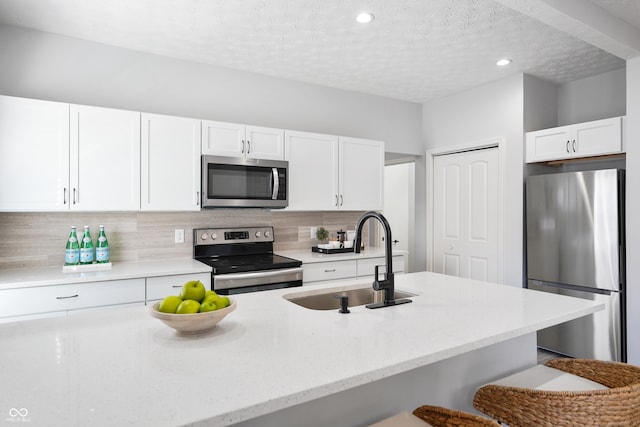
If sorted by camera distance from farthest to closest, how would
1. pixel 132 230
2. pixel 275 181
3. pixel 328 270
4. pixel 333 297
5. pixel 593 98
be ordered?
pixel 593 98, pixel 328 270, pixel 275 181, pixel 132 230, pixel 333 297

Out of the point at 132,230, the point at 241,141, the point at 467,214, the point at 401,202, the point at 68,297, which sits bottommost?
the point at 68,297

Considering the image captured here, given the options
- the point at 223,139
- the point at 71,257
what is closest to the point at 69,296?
the point at 71,257

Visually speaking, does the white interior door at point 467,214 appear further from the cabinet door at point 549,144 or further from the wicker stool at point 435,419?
the wicker stool at point 435,419

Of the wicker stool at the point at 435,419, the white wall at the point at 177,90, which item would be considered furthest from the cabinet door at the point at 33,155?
the wicker stool at the point at 435,419

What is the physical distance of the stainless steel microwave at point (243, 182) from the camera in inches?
119

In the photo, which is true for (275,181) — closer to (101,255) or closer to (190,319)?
(101,255)

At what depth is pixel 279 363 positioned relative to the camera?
1.06 metres

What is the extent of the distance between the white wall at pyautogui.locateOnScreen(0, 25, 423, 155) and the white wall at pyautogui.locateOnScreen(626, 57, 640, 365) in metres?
2.15

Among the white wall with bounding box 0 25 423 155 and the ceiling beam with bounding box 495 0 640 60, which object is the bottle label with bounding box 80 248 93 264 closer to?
the white wall with bounding box 0 25 423 155

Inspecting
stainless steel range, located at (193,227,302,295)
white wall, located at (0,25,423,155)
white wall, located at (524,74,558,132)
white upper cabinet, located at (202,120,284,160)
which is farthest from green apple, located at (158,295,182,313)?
white wall, located at (524,74,558,132)

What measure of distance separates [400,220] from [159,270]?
3997 millimetres

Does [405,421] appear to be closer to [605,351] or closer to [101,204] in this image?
[101,204]

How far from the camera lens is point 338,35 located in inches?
113

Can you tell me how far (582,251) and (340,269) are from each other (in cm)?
198
